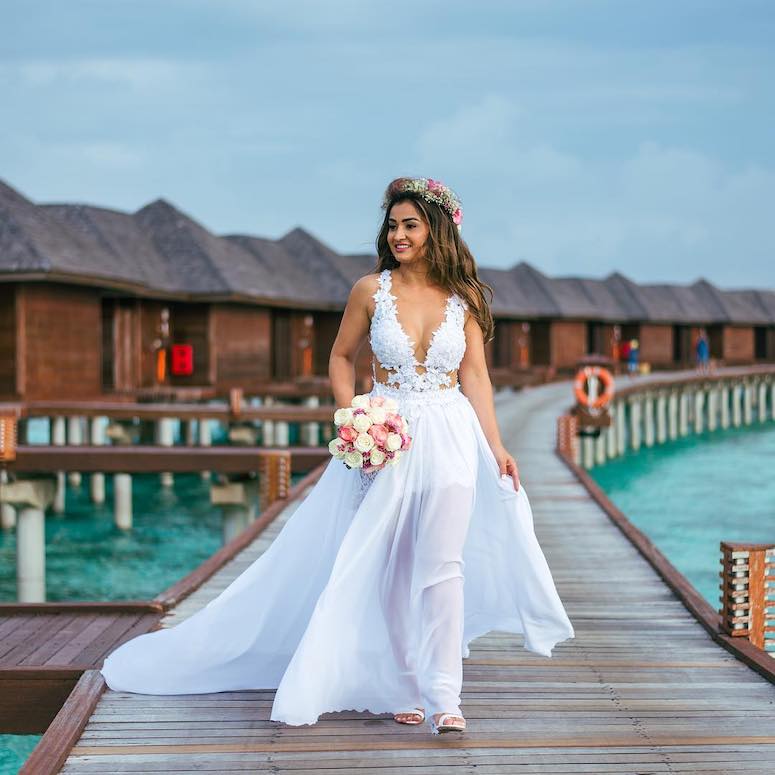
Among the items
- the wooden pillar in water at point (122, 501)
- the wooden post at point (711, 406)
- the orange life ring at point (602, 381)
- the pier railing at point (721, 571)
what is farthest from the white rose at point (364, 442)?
the wooden post at point (711, 406)

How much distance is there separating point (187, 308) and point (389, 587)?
24.7 m

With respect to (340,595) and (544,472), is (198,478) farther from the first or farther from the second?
(340,595)

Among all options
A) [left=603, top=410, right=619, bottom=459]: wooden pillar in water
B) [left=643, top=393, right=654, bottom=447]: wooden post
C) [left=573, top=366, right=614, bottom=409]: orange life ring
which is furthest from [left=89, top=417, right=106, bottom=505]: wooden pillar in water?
[left=643, top=393, right=654, bottom=447]: wooden post

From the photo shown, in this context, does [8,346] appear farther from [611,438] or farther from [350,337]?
[611,438]

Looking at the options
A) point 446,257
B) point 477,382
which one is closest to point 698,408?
point 477,382

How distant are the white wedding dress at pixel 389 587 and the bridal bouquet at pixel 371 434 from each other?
114mm

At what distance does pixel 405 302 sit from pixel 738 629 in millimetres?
2441

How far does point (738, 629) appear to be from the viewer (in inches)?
207

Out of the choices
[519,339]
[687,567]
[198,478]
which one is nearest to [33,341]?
[198,478]

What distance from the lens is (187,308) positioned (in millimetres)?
28094

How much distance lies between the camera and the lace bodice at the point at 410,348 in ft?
13.1

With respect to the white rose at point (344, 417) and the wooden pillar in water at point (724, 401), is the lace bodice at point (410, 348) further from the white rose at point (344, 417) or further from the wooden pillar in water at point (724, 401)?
the wooden pillar in water at point (724, 401)

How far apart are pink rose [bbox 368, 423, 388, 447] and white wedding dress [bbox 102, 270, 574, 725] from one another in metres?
0.17

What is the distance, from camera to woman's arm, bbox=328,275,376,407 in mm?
4094
